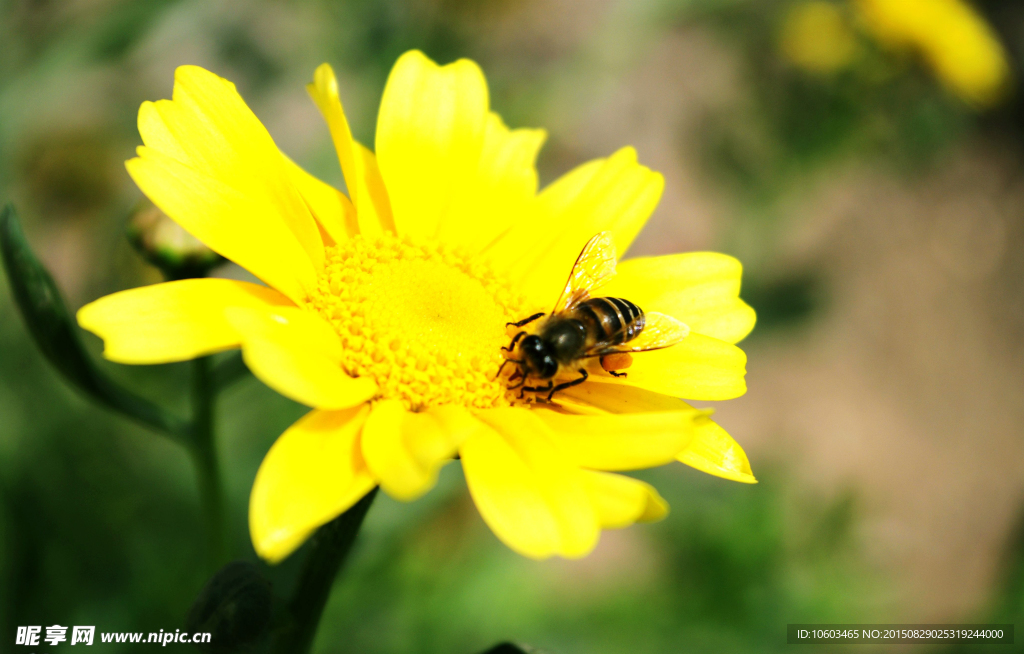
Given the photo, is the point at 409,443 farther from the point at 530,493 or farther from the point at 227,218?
the point at 227,218

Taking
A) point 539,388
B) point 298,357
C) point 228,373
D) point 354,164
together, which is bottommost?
point 228,373

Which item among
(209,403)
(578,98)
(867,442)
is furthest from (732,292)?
(867,442)

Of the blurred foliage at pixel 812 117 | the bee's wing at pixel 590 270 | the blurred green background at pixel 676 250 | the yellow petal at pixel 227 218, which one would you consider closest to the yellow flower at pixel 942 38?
the blurred green background at pixel 676 250

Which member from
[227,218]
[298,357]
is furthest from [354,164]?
[298,357]

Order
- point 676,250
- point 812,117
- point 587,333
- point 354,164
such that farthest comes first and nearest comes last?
point 676,250, point 812,117, point 587,333, point 354,164

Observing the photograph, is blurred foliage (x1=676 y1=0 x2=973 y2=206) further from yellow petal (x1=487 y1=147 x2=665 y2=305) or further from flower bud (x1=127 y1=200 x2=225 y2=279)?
flower bud (x1=127 y1=200 x2=225 y2=279)

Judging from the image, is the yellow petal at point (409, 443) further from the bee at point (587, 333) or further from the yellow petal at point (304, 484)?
the bee at point (587, 333)
